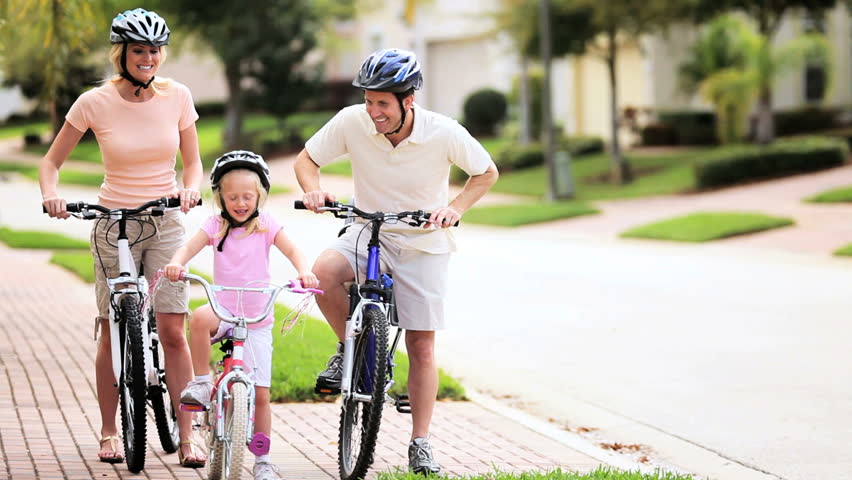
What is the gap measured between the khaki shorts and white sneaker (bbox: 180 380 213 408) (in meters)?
0.62

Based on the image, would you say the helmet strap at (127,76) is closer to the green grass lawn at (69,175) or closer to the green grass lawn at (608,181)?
the green grass lawn at (608,181)

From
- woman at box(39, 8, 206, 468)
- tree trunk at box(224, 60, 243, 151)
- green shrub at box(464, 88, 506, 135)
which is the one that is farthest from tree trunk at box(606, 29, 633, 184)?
woman at box(39, 8, 206, 468)

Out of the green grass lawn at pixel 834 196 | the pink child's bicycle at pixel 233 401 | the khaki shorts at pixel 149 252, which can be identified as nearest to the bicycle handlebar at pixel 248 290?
→ the pink child's bicycle at pixel 233 401

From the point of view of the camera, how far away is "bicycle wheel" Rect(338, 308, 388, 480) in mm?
5570

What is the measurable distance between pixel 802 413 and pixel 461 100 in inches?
1615

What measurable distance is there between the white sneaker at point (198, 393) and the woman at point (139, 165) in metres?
0.59

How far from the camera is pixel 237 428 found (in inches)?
203

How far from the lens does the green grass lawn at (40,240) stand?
1991cm

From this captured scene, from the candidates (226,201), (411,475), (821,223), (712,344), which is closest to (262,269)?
(226,201)

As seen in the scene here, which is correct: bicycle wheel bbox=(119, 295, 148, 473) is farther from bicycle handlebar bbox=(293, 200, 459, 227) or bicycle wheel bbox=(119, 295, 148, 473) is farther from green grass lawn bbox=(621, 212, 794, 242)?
green grass lawn bbox=(621, 212, 794, 242)

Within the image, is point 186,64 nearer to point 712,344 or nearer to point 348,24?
point 348,24

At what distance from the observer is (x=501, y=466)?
20.8 feet

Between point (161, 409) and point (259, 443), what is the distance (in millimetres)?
777

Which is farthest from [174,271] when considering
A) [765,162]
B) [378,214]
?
[765,162]
